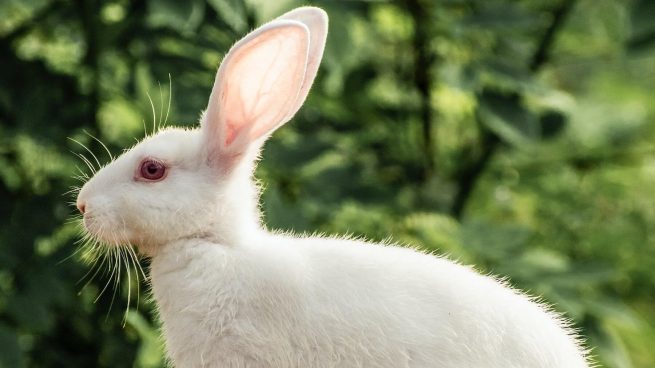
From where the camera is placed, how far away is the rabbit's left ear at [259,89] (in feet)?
6.09

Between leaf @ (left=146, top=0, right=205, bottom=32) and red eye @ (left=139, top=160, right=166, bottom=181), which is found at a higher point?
red eye @ (left=139, top=160, right=166, bottom=181)

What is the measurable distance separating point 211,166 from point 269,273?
223mm

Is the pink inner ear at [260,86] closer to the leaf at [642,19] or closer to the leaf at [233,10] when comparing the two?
the leaf at [233,10]

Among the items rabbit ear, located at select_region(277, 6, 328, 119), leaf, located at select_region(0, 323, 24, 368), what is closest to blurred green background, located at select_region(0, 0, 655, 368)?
leaf, located at select_region(0, 323, 24, 368)

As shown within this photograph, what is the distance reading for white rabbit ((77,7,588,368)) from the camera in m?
1.80

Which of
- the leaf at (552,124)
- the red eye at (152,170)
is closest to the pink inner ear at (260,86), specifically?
the red eye at (152,170)

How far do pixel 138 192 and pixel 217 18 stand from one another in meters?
1.15

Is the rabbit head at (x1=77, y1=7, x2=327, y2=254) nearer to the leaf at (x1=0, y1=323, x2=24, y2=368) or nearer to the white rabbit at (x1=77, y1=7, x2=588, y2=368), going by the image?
the white rabbit at (x1=77, y1=7, x2=588, y2=368)

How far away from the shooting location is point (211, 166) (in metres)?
1.96

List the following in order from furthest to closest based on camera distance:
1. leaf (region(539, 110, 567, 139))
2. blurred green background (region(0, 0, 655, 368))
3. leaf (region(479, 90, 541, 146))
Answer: leaf (region(539, 110, 567, 139)) → leaf (region(479, 90, 541, 146)) → blurred green background (region(0, 0, 655, 368))

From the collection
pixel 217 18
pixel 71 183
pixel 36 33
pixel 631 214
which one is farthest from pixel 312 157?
pixel 631 214

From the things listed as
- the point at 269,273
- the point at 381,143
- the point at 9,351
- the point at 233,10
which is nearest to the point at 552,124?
the point at 381,143

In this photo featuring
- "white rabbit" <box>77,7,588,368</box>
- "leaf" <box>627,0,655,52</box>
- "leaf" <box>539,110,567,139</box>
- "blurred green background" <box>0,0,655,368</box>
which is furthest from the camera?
"leaf" <box>539,110,567,139</box>

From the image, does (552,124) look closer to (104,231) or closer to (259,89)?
(259,89)
